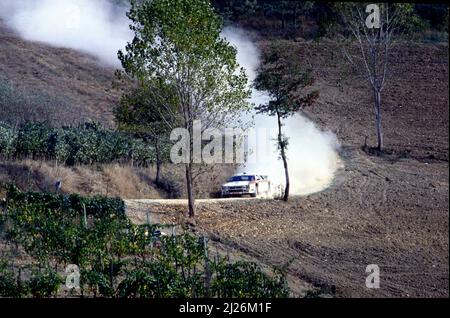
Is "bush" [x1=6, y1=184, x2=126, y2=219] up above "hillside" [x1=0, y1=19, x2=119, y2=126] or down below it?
below

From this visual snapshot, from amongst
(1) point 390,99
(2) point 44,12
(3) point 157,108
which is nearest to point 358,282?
(3) point 157,108

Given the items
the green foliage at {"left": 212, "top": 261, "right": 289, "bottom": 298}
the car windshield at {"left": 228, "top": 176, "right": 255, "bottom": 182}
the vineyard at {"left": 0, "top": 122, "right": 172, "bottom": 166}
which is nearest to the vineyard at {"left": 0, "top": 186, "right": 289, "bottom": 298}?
the green foliage at {"left": 212, "top": 261, "right": 289, "bottom": 298}

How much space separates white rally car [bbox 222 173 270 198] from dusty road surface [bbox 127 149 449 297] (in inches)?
81.8

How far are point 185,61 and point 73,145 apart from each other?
27.5 feet

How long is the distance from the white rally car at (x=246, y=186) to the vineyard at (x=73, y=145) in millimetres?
3660

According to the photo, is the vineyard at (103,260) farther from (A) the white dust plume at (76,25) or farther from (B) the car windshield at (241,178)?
(A) the white dust plume at (76,25)

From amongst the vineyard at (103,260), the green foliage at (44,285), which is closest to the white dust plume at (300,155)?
the vineyard at (103,260)

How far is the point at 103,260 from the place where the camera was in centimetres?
2092

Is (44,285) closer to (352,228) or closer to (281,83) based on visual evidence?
(352,228)

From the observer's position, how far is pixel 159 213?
→ 29641 millimetres

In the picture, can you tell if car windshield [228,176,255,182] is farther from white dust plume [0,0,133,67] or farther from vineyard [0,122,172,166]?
white dust plume [0,0,133,67]

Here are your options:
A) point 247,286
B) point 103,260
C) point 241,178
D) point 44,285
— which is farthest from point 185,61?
point 44,285

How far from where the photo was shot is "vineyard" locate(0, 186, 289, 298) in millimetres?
19156

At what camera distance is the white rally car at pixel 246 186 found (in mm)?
35281
